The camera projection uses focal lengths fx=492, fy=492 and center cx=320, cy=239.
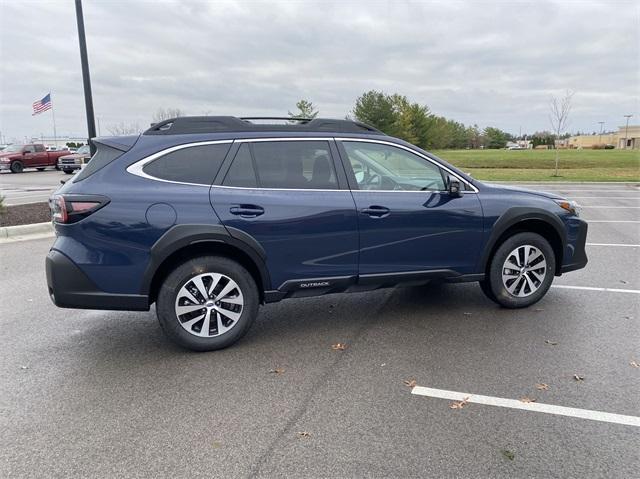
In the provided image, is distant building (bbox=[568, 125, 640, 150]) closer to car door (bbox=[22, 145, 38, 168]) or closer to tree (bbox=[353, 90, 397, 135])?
tree (bbox=[353, 90, 397, 135])

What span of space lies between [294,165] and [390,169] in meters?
1.01

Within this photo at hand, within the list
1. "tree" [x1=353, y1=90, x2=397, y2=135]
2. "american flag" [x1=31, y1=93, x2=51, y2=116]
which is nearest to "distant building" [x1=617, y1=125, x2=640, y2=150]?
"tree" [x1=353, y1=90, x2=397, y2=135]

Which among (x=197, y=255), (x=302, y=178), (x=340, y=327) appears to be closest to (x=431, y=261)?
(x=340, y=327)

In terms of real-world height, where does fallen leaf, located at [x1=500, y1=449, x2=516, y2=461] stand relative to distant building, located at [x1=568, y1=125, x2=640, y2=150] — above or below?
below

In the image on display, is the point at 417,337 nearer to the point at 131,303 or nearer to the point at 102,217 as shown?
the point at 131,303

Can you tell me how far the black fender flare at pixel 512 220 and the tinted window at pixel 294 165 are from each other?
1688 mm

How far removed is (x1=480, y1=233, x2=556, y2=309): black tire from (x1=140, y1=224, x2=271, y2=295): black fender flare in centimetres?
246

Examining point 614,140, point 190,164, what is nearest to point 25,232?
point 190,164

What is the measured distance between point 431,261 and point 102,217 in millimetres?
2905

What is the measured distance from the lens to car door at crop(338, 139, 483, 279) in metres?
4.43

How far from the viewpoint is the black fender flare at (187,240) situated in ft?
12.6

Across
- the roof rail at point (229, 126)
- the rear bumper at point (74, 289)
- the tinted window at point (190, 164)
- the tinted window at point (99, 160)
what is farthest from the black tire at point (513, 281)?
the tinted window at point (99, 160)

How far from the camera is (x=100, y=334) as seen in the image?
4.58 meters

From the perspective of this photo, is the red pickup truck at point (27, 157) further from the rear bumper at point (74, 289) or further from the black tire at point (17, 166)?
the rear bumper at point (74, 289)
